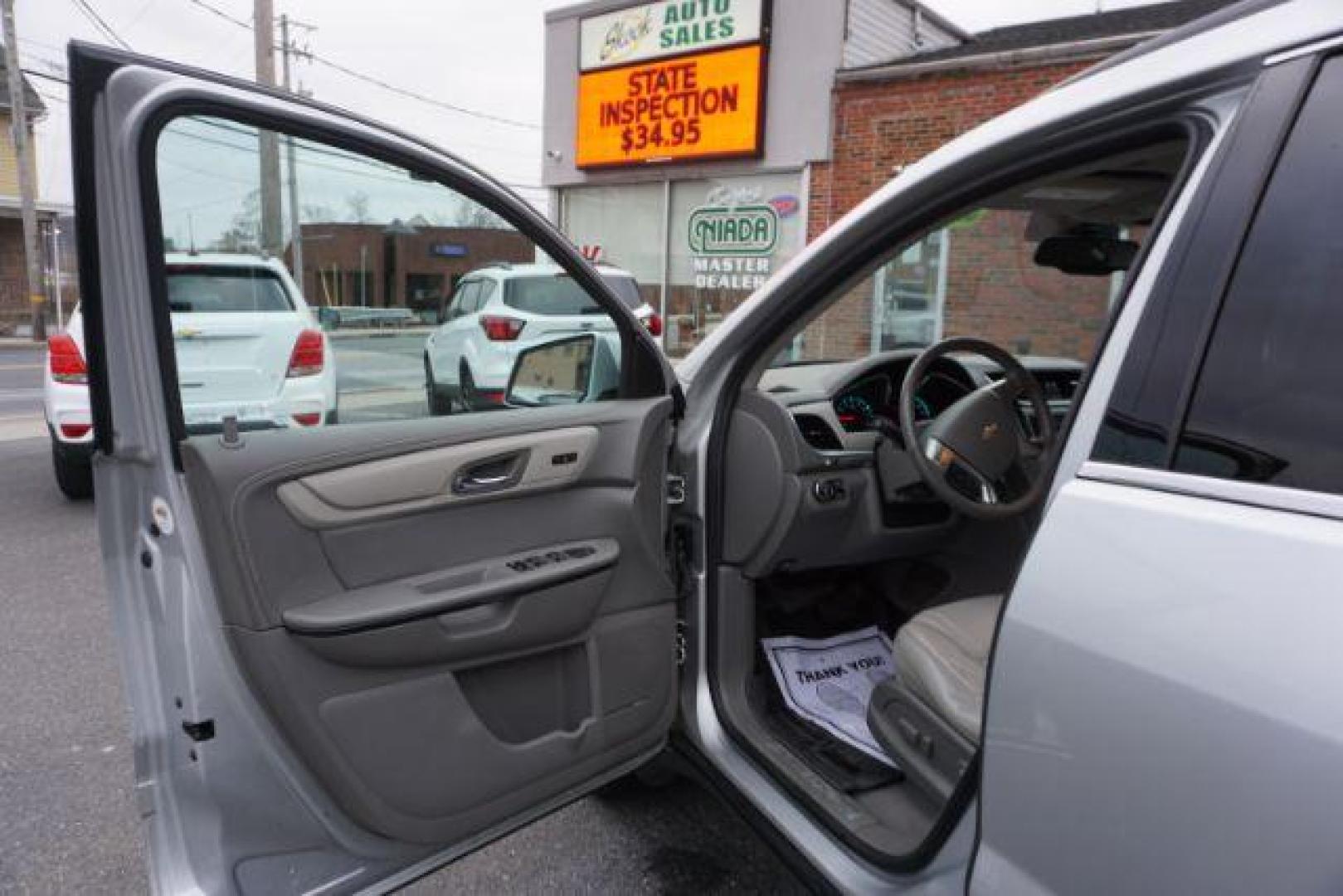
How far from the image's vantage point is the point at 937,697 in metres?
1.85

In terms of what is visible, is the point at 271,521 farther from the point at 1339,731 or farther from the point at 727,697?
the point at 1339,731

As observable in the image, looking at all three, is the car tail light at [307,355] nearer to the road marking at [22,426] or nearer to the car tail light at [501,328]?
the car tail light at [501,328]

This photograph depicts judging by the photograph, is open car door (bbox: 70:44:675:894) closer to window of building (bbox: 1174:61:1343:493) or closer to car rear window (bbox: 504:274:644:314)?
car rear window (bbox: 504:274:644:314)

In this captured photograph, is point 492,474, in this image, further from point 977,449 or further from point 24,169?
point 24,169

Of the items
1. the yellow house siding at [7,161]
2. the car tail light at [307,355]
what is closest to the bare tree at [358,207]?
the car tail light at [307,355]

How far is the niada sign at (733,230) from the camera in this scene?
38.3 feet

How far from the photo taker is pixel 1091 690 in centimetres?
115

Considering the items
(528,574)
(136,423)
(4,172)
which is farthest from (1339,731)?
(4,172)

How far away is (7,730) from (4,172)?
28.1 meters

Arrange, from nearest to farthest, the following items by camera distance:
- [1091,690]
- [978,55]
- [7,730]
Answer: [1091,690] < [7,730] < [978,55]

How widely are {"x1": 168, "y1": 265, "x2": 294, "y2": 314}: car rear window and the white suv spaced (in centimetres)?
33

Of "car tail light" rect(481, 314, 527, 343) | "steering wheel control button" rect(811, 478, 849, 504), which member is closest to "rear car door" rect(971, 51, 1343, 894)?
"steering wheel control button" rect(811, 478, 849, 504)

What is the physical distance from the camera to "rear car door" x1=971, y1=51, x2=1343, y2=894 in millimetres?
968

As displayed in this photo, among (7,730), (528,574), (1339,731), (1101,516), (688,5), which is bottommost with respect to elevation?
(7,730)
